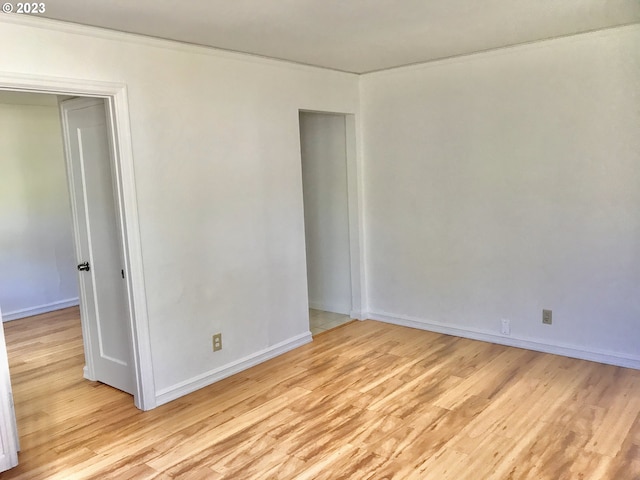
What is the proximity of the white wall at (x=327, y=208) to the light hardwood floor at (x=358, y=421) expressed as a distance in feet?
3.88

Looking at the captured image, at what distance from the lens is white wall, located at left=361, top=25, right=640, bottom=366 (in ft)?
11.6

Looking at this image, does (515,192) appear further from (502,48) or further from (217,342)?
(217,342)

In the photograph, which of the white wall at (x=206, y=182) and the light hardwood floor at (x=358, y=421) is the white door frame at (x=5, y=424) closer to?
the light hardwood floor at (x=358, y=421)

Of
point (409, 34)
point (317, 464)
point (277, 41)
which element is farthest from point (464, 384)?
point (277, 41)

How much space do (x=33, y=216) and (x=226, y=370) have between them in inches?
136

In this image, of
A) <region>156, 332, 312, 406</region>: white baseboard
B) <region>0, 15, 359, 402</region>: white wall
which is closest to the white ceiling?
<region>0, 15, 359, 402</region>: white wall

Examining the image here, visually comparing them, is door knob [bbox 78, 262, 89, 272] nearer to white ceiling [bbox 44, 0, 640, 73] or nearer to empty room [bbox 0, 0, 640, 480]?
empty room [bbox 0, 0, 640, 480]

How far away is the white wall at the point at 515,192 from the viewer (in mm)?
3551

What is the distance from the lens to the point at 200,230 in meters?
3.54

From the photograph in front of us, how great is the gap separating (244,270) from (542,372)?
2.29 meters

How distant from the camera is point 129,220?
314 centimetres

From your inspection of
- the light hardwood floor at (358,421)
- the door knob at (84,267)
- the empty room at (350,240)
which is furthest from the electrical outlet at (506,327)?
the door knob at (84,267)

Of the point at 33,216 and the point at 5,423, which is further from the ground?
the point at 33,216

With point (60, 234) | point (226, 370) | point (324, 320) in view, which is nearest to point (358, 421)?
point (226, 370)
